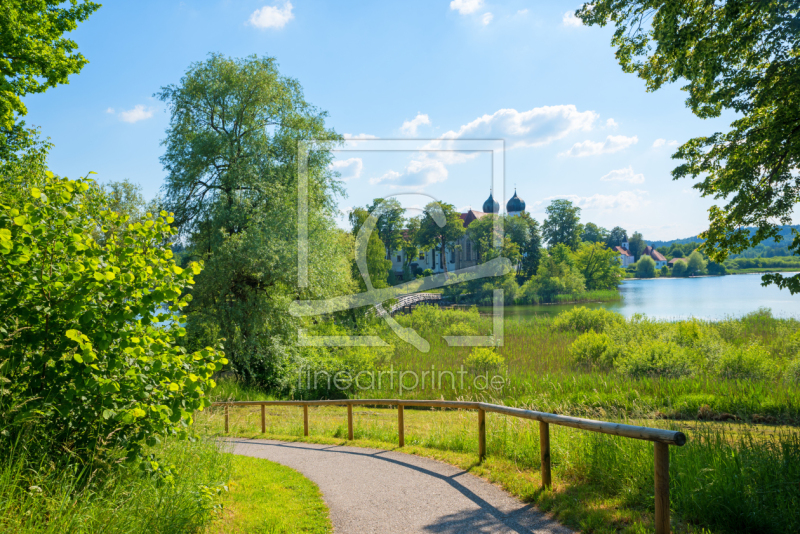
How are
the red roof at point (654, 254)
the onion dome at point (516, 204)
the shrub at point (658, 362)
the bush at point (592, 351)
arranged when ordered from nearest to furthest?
the shrub at point (658, 362) < the bush at point (592, 351) < the onion dome at point (516, 204) < the red roof at point (654, 254)

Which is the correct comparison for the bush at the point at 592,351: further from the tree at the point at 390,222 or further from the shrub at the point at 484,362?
the tree at the point at 390,222

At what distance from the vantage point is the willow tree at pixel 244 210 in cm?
1705

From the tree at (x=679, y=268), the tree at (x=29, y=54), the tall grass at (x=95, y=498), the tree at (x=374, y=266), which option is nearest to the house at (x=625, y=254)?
the tree at (x=679, y=268)

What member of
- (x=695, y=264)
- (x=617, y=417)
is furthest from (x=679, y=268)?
(x=617, y=417)

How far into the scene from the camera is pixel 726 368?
14.2 m

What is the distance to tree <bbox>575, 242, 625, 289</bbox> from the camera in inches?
2579

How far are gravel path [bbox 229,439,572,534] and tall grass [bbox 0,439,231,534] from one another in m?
1.37

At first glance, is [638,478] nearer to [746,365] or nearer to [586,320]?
[746,365]

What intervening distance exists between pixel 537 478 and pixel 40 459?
4.55 metres

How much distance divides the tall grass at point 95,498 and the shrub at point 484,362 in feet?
44.4

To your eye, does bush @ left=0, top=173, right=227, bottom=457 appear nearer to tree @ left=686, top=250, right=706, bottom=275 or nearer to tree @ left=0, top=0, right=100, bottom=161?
tree @ left=0, top=0, right=100, bottom=161

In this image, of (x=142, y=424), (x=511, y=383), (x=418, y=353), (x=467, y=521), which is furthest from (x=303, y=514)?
(x=418, y=353)

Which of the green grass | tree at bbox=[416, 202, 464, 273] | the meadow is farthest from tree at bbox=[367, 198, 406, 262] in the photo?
the green grass

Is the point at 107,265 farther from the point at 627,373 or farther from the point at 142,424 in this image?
the point at 627,373
